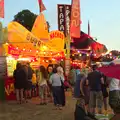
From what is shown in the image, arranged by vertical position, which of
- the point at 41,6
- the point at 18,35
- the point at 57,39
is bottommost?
the point at 18,35

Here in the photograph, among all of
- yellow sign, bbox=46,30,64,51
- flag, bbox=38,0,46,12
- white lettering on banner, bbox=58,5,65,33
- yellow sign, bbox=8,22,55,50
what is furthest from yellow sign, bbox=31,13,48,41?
yellow sign, bbox=8,22,55,50

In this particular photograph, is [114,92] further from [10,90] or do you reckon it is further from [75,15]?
[75,15]

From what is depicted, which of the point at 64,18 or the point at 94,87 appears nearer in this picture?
the point at 94,87

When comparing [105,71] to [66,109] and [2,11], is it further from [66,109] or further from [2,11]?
[2,11]

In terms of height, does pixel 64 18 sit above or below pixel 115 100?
above

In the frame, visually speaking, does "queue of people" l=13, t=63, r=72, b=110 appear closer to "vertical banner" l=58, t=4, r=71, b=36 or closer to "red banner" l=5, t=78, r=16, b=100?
"red banner" l=5, t=78, r=16, b=100

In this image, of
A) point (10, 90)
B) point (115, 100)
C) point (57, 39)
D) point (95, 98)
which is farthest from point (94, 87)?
point (57, 39)

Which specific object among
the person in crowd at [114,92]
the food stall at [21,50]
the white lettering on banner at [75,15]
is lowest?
the person in crowd at [114,92]

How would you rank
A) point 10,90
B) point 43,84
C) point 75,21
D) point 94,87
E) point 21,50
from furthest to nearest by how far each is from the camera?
point 75,21
point 21,50
point 10,90
point 43,84
point 94,87

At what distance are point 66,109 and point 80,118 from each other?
597 cm

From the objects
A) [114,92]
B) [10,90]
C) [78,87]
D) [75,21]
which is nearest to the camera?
[114,92]

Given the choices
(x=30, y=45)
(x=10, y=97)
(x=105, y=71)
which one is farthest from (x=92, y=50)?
(x=105, y=71)

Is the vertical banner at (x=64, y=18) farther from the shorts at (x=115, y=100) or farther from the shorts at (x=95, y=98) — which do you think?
the shorts at (x=115, y=100)

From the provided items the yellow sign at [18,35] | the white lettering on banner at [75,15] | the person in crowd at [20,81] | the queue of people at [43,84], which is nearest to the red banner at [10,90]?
the queue of people at [43,84]
